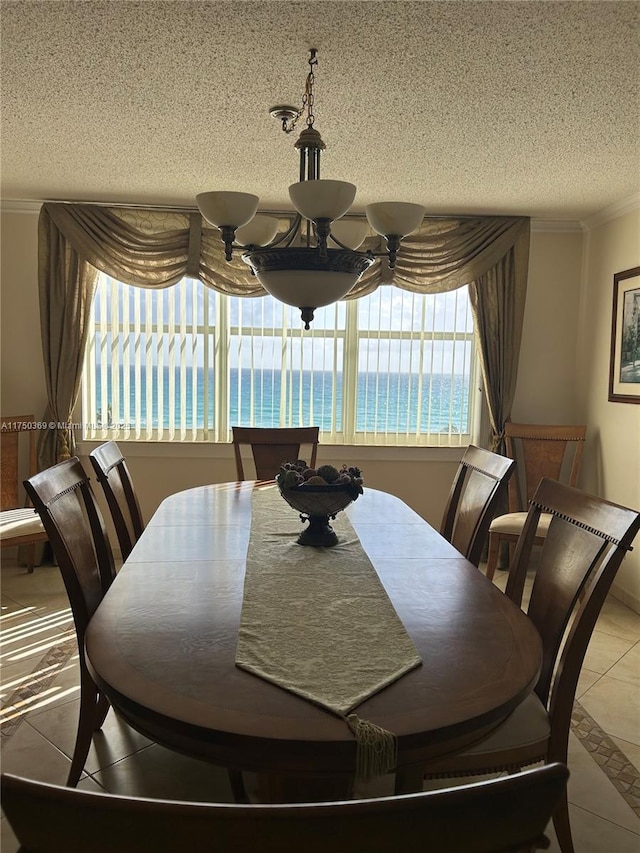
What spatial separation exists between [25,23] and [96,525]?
1.57 m

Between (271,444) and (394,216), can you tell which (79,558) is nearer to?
(394,216)

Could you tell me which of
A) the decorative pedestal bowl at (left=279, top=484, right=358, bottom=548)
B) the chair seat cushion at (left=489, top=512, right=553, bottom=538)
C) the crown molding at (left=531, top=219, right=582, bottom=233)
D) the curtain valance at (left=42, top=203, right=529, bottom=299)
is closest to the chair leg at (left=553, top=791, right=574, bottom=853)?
the decorative pedestal bowl at (left=279, top=484, right=358, bottom=548)

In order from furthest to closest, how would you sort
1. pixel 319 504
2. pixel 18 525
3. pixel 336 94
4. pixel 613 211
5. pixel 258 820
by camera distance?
pixel 613 211
pixel 18 525
pixel 336 94
pixel 319 504
pixel 258 820

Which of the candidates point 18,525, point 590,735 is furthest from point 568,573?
point 18,525

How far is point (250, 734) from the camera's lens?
1.11 m

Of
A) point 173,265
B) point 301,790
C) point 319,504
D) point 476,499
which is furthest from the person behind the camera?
point 173,265

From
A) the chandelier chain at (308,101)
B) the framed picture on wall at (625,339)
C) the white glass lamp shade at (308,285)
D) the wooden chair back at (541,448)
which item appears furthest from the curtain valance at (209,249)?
the white glass lamp shade at (308,285)

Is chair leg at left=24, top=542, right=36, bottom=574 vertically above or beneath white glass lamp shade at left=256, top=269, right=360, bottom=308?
beneath

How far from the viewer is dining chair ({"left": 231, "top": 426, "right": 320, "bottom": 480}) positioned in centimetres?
361

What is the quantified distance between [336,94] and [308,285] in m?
0.92

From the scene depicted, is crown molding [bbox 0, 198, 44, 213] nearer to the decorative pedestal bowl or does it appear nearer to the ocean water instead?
the ocean water

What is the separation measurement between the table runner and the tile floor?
0.74m

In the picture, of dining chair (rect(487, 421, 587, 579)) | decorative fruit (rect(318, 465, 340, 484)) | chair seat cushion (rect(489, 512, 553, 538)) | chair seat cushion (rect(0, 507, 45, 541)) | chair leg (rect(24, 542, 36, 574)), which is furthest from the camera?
dining chair (rect(487, 421, 587, 579))

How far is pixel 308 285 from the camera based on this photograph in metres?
2.01
